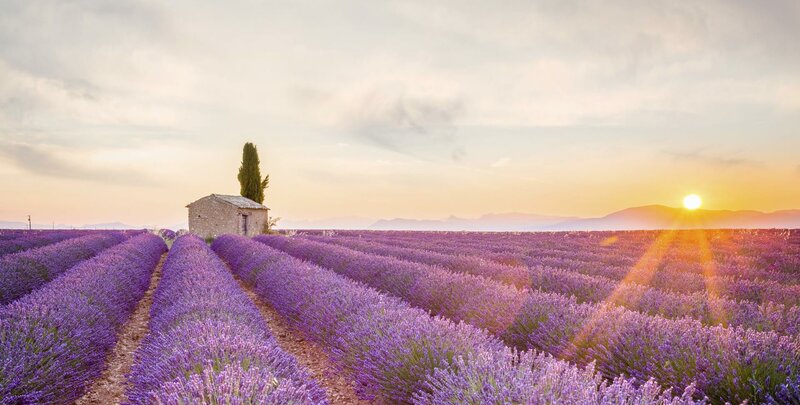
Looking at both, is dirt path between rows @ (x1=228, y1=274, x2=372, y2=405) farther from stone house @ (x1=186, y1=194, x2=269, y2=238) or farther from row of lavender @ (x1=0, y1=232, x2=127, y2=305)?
stone house @ (x1=186, y1=194, x2=269, y2=238)

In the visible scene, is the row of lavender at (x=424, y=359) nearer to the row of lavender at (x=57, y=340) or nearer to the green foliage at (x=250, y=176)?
the row of lavender at (x=57, y=340)

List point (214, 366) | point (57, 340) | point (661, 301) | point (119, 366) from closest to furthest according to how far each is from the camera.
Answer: point (214, 366) < point (57, 340) < point (661, 301) < point (119, 366)

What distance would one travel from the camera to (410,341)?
285 centimetres

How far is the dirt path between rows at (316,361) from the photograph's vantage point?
3.68 meters

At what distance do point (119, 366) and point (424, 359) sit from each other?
3.75m

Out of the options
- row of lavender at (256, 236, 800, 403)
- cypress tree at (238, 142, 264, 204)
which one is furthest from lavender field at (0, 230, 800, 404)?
cypress tree at (238, 142, 264, 204)

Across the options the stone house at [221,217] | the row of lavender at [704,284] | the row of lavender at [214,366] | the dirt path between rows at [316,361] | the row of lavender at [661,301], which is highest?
the stone house at [221,217]

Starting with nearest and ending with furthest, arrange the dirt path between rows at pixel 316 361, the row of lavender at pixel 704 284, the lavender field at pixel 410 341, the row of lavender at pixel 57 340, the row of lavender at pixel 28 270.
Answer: the lavender field at pixel 410 341, the row of lavender at pixel 57 340, the dirt path between rows at pixel 316 361, the row of lavender at pixel 704 284, the row of lavender at pixel 28 270

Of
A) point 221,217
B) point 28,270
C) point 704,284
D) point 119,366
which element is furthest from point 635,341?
point 221,217

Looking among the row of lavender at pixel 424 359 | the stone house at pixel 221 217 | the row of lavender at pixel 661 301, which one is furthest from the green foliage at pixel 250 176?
the row of lavender at pixel 661 301

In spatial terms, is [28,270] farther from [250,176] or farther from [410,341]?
[250,176]

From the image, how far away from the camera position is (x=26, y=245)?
1419 centimetres

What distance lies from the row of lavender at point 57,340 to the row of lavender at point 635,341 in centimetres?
359

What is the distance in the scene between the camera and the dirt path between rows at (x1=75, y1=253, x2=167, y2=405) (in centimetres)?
371
